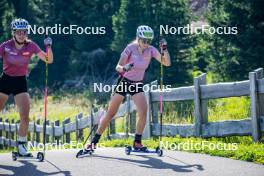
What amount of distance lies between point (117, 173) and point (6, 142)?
1616 centimetres

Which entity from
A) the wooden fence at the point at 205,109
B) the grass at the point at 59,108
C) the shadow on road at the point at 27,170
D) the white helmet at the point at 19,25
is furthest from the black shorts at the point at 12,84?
the grass at the point at 59,108

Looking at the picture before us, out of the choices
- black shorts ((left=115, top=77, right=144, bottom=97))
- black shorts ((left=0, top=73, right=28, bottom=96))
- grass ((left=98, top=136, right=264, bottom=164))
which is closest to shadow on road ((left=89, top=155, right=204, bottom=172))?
grass ((left=98, top=136, right=264, bottom=164))

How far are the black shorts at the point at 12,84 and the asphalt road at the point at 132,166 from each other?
1.25 metres

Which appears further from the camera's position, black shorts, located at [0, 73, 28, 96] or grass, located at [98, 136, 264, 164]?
black shorts, located at [0, 73, 28, 96]

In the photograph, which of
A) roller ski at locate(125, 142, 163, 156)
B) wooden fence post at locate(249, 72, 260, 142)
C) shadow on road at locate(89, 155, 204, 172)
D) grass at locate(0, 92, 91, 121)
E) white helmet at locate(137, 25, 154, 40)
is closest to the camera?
shadow on road at locate(89, 155, 204, 172)

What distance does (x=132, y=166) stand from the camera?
8.98m

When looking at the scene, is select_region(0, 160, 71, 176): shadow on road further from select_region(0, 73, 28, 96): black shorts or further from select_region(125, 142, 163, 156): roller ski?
select_region(125, 142, 163, 156): roller ski

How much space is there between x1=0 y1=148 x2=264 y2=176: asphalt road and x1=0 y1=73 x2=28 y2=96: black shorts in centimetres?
125

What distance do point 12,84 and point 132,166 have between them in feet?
8.97

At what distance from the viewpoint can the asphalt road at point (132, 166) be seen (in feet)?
27.2

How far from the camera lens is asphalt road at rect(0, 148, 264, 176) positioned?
8.30 metres

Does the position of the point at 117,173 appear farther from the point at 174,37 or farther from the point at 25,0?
the point at 25,0

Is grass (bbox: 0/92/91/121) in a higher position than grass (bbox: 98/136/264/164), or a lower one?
higher

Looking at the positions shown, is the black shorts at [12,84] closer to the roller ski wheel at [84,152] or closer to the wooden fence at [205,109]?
the roller ski wheel at [84,152]
